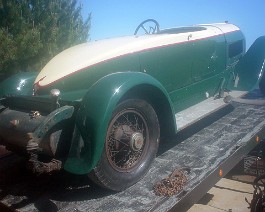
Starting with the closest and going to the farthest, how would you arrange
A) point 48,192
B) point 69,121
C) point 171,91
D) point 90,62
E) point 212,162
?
point 69,121 < point 48,192 < point 90,62 < point 212,162 < point 171,91

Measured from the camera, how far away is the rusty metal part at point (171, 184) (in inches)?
85.5

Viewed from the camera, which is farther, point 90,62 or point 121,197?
point 90,62

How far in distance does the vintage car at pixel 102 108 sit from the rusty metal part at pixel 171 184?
0.73 feet

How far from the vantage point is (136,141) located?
2340 mm

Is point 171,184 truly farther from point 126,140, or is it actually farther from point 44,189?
point 44,189

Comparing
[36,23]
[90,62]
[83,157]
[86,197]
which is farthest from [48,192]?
[36,23]

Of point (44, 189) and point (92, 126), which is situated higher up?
point (92, 126)

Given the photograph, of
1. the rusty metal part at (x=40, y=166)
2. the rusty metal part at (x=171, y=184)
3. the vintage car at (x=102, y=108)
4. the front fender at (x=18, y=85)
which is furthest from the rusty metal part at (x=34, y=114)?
the rusty metal part at (x=171, y=184)

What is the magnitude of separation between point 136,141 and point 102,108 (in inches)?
19.4

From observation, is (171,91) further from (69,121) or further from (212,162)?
(69,121)

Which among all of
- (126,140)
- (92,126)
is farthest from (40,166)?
(126,140)

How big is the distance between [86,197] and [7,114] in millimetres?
1007

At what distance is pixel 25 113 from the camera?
91.7 inches

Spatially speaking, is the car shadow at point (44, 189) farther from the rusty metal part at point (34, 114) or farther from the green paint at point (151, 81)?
the rusty metal part at point (34, 114)
